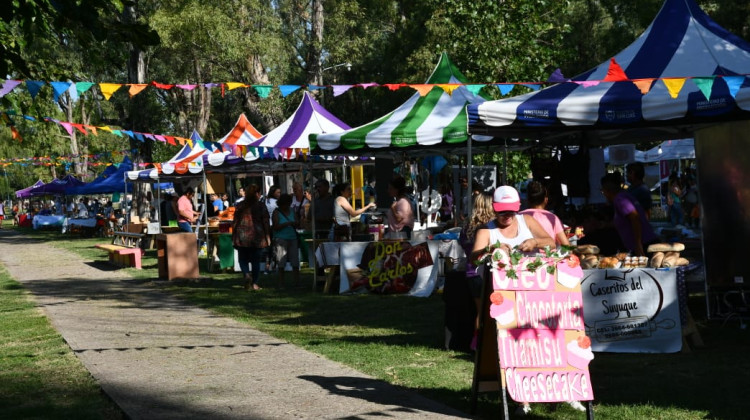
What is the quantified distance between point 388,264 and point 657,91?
5363 mm

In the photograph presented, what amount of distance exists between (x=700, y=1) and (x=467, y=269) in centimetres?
2958

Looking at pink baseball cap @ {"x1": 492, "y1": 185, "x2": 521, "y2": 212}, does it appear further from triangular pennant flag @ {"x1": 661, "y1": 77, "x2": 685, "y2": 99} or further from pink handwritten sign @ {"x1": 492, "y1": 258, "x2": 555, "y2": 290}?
triangular pennant flag @ {"x1": 661, "y1": 77, "x2": 685, "y2": 99}

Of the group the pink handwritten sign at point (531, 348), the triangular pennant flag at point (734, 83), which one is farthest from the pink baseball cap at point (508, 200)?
the triangular pennant flag at point (734, 83)

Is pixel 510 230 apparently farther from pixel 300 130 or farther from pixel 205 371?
pixel 300 130

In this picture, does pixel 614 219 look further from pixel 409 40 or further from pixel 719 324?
pixel 409 40

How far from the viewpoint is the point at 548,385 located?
616cm

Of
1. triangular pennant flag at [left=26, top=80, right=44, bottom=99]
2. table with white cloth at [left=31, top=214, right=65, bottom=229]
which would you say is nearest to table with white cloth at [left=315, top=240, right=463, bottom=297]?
triangular pennant flag at [left=26, top=80, right=44, bottom=99]

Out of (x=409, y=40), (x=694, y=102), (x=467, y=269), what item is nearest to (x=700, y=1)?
(x=409, y=40)

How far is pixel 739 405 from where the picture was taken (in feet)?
21.9

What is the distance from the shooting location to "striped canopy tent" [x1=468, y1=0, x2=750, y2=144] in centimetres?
975

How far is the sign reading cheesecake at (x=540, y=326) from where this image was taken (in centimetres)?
614

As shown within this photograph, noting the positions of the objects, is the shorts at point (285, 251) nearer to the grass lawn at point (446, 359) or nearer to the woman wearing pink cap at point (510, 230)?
the grass lawn at point (446, 359)

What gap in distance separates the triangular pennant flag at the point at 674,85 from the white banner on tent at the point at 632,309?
2.04 m

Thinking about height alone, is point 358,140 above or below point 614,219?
above
